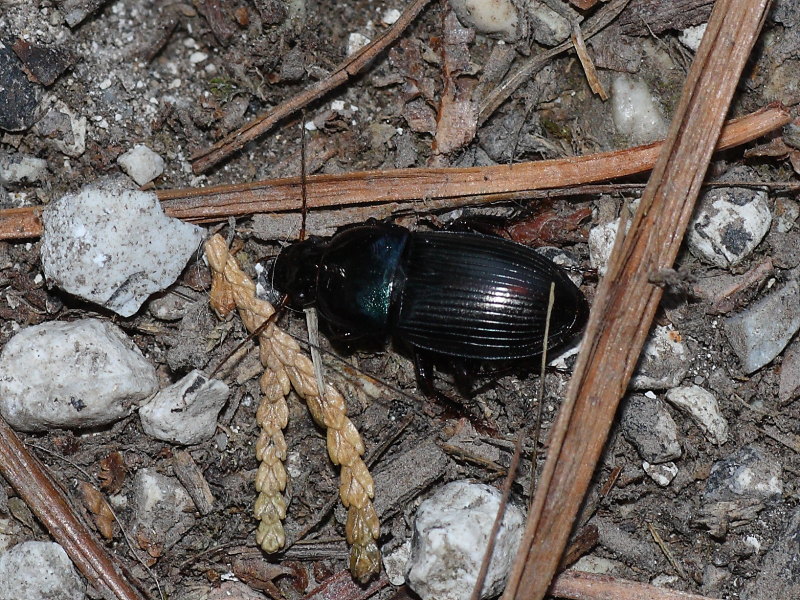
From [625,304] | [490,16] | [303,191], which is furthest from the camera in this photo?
[490,16]

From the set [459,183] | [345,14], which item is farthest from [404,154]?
[345,14]

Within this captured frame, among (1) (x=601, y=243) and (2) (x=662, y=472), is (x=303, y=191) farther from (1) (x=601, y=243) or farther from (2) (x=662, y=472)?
(2) (x=662, y=472)

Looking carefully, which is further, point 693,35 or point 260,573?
point 693,35

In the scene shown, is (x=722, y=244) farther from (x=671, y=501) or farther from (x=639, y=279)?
(x=671, y=501)

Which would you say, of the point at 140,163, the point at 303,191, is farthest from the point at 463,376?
the point at 140,163

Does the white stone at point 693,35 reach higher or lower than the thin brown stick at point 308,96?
higher

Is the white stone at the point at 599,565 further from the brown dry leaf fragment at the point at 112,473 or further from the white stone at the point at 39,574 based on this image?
the white stone at the point at 39,574

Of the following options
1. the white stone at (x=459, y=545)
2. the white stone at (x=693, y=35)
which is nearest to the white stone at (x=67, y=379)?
the white stone at (x=459, y=545)

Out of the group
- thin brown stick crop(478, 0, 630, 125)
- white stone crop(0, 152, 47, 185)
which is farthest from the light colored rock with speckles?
white stone crop(0, 152, 47, 185)
